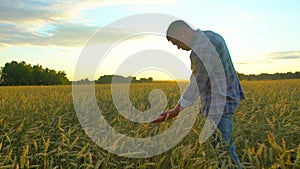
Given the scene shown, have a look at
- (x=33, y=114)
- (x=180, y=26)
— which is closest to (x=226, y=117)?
(x=180, y=26)

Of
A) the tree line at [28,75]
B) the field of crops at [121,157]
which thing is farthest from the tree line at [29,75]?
the field of crops at [121,157]

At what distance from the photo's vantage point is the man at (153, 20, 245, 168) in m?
3.15

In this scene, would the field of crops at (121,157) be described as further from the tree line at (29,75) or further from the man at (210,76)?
the tree line at (29,75)

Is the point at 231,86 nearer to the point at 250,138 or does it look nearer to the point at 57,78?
the point at 250,138

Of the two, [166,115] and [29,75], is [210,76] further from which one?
[29,75]

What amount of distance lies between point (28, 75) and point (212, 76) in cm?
5078

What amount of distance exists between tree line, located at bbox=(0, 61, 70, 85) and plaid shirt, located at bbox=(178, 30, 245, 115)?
4856 centimetres

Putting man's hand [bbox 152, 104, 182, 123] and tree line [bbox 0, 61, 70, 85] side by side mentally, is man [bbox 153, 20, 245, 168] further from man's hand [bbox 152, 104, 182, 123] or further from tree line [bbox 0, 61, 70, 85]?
tree line [bbox 0, 61, 70, 85]

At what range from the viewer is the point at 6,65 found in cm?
5294

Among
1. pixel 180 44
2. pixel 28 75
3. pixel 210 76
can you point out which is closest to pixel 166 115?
pixel 210 76

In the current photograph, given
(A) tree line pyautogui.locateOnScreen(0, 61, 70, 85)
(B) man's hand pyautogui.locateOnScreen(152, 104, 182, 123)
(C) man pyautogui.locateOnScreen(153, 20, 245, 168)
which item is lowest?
(B) man's hand pyautogui.locateOnScreen(152, 104, 182, 123)

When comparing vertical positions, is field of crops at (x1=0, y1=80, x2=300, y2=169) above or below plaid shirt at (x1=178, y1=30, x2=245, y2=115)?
below

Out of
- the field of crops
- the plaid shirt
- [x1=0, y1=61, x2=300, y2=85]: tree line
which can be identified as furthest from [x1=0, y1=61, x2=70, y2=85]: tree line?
the plaid shirt

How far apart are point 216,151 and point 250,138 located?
1.79m
